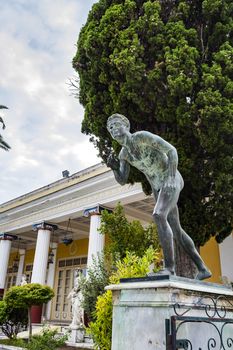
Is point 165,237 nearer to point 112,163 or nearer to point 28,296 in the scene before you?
point 112,163

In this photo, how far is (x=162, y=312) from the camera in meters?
2.62

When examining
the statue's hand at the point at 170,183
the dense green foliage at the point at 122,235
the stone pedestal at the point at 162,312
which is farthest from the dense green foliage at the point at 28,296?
the statue's hand at the point at 170,183

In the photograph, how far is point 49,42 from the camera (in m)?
6.87

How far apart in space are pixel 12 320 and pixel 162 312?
864 centimetres

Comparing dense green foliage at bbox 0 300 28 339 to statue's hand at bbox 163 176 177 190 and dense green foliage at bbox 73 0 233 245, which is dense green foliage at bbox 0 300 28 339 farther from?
statue's hand at bbox 163 176 177 190

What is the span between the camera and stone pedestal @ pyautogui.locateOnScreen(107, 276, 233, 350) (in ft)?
8.57

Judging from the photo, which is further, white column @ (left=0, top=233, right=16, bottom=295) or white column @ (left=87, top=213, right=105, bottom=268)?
white column @ (left=0, top=233, right=16, bottom=295)

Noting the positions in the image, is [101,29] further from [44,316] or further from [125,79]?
→ [44,316]

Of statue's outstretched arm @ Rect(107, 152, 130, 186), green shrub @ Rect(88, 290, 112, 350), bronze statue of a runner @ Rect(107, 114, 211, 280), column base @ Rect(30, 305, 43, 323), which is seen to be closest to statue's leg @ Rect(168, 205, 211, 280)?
bronze statue of a runner @ Rect(107, 114, 211, 280)

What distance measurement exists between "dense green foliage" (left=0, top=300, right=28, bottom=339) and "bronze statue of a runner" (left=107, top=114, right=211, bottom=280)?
7636mm

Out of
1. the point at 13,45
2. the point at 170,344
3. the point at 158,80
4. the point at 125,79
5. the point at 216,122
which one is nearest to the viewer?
the point at 170,344

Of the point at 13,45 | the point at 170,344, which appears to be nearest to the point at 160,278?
the point at 170,344

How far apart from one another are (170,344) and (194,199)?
419cm

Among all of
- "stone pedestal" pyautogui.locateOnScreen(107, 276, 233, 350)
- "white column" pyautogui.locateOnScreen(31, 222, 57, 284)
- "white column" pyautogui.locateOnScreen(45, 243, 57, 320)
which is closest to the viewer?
"stone pedestal" pyautogui.locateOnScreen(107, 276, 233, 350)
